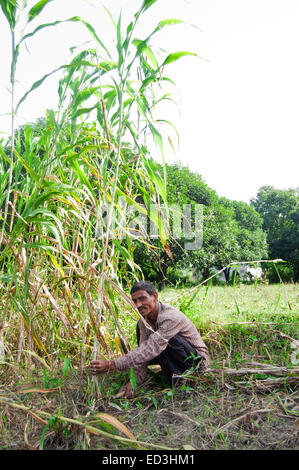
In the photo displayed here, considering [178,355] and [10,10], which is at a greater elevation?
[10,10]

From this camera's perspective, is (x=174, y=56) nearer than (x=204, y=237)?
Yes

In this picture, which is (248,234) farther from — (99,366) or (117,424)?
(117,424)

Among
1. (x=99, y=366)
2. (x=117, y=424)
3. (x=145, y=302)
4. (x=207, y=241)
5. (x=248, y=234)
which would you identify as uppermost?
(x=248, y=234)

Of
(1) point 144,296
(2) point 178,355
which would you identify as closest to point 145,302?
(1) point 144,296

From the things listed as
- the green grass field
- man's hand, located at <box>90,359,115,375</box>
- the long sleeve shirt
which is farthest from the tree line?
man's hand, located at <box>90,359,115,375</box>

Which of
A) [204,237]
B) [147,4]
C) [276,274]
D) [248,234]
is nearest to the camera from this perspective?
[147,4]

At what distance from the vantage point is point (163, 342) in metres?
1.81

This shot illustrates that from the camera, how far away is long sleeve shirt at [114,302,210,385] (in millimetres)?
1729

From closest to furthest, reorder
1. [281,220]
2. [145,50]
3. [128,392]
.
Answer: [145,50] → [128,392] → [281,220]

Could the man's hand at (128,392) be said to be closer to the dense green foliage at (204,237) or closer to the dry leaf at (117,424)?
the dry leaf at (117,424)

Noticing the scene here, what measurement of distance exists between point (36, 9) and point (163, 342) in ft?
5.13
